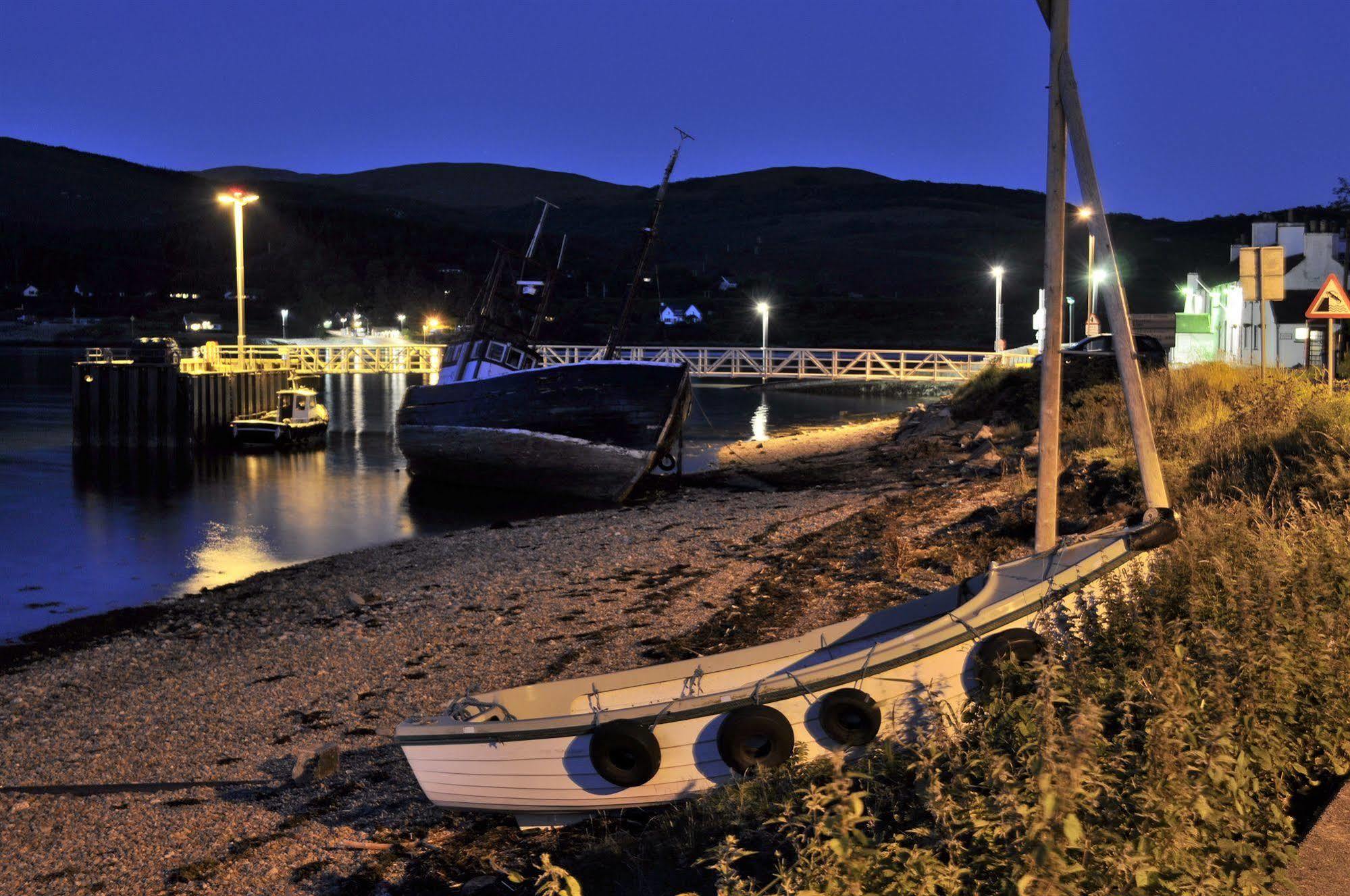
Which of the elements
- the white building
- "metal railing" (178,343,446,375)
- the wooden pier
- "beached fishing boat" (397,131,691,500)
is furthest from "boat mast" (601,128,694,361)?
the wooden pier

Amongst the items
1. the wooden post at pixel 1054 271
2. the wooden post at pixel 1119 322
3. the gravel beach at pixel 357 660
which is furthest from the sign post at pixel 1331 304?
the wooden post at pixel 1119 322

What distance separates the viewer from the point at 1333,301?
14156mm

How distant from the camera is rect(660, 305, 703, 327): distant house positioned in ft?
397

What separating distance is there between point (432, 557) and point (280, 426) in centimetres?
2638

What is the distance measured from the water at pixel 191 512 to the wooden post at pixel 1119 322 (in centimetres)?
1579

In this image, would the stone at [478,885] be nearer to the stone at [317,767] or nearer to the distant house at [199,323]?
the stone at [317,767]

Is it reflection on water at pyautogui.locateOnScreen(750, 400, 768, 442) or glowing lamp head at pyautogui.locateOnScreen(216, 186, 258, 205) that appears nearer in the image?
glowing lamp head at pyautogui.locateOnScreen(216, 186, 258, 205)

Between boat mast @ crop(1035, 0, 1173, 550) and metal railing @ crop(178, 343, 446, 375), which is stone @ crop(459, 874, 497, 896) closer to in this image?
boat mast @ crop(1035, 0, 1173, 550)

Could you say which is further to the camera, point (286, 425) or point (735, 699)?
point (286, 425)

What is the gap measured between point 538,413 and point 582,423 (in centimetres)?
118

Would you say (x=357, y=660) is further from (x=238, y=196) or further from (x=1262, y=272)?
(x=238, y=196)

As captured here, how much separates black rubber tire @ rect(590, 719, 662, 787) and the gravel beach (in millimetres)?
1192

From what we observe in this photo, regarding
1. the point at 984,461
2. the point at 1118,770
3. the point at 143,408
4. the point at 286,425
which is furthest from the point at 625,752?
the point at 143,408

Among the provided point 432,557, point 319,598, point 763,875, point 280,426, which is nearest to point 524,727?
point 763,875
